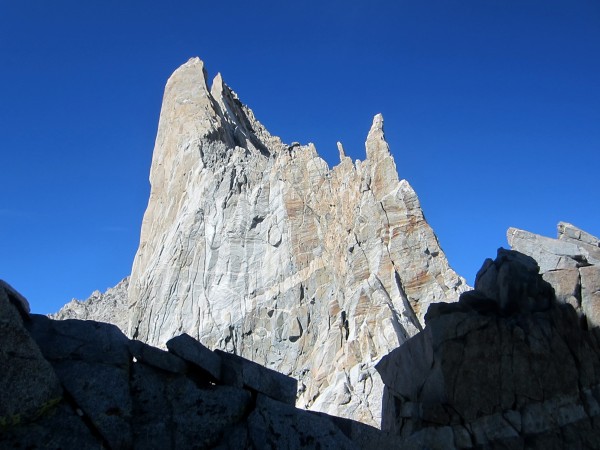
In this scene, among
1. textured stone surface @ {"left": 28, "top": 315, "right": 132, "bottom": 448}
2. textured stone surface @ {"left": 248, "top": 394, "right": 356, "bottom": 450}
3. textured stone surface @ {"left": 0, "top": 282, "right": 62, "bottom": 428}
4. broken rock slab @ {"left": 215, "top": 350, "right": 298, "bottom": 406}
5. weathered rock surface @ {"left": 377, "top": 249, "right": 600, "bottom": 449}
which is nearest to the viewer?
textured stone surface @ {"left": 0, "top": 282, "right": 62, "bottom": 428}

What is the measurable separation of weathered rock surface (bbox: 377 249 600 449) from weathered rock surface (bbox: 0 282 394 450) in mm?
6347

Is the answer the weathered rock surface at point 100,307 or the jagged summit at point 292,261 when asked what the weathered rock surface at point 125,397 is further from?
the weathered rock surface at point 100,307

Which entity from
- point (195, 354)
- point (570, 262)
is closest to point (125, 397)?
point (195, 354)

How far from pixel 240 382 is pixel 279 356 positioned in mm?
47696

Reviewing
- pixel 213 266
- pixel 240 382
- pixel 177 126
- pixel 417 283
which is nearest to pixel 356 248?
pixel 417 283

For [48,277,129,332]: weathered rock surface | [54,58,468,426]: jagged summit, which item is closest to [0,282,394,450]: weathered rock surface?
[54,58,468,426]: jagged summit

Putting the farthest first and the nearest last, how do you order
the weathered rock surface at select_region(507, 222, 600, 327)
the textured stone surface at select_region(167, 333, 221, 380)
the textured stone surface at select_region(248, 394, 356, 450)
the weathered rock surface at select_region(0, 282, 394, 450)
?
the weathered rock surface at select_region(507, 222, 600, 327), the textured stone surface at select_region(167, 333, 221, 380), the textured stone surface at select_region(248, 394, 356, 450), the weathered rock surface at select_region(0, 282, 394, 450)

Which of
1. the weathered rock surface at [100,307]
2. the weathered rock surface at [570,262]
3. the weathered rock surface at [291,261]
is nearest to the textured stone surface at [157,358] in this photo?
the weathered rock surface at [570,262]

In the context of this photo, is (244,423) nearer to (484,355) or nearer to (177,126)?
(484,355)

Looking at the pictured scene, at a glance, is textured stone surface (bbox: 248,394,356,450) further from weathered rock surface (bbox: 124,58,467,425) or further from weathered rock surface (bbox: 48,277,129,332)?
weathered rock surface (bbox: 48,277,129,332)

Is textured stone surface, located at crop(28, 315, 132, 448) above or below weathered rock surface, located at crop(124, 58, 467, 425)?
below

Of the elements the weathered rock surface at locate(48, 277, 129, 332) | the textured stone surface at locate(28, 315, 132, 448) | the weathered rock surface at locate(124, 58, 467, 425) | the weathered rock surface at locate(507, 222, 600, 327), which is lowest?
the textured stone surface at locate(28, 315, 132, 448)

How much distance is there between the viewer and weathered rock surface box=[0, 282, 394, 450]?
949cm

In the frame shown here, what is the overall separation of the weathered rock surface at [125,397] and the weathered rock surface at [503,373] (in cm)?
635
